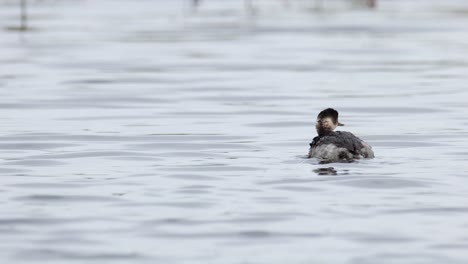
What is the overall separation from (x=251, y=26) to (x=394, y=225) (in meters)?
33.3

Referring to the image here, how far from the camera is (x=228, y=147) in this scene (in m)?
18.7

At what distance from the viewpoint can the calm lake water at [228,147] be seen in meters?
12.1

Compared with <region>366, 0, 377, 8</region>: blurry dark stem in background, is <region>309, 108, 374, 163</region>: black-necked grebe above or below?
above

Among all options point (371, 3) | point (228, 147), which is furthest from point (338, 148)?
point (371, 3)

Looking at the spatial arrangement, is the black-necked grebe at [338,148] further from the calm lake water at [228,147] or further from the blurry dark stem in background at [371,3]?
the blurry dark stem in background at [371,3]

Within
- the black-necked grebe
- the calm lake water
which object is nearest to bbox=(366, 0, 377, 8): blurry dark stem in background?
the calm lake water

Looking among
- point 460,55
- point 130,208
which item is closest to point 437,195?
point 130,208

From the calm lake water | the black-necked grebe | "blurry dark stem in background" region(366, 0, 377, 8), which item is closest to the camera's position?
the calm lake water

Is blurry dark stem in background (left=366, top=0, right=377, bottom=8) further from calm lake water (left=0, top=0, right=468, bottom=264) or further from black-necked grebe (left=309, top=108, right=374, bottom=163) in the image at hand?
black-necked grebe (left=309, top=108, right=374, bottom=163)

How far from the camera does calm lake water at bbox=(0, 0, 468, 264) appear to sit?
12094 mm

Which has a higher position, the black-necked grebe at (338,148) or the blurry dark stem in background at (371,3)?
the black-necked grebe at (338,148)

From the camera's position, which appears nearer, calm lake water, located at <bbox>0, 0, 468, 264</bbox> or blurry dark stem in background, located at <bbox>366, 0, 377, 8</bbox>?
calm lake water, located at <bbox>0, 0, 468, 264</bbox>

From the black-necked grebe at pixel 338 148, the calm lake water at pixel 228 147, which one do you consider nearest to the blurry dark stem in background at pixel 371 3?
the calm lake water at pixel 228 147

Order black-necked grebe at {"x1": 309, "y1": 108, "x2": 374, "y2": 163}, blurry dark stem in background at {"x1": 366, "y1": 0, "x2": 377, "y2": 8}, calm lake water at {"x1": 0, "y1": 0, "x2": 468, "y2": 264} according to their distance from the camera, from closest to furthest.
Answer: calm lake water at {"x1": 0, "y1": 0, "x2": 468, "y2": 264}, black-necked grebe at {"x1": 309, "y1": 108, "x2": 374, "y2": 163}, blurry dark stem in background at {"x1": 366, "y1": 0, "x2": 377, "y2": 8}
